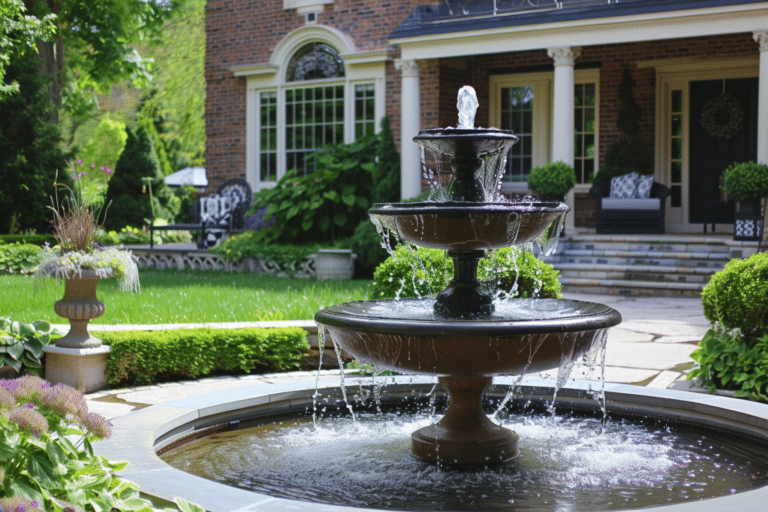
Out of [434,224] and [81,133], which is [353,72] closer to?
[434,224]

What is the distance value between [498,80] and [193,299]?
8772 millimetres

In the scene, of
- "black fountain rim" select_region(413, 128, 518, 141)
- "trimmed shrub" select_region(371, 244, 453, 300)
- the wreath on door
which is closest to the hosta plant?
"black fountain rim" select_region(413, 128, 518, 141)

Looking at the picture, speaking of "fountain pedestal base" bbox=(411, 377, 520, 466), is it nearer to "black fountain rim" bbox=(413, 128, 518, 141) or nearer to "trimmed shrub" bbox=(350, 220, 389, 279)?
"black fountain rim" bbox=(413, 128, 518, 141)

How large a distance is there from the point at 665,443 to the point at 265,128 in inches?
525

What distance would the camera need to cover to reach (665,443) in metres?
4.74

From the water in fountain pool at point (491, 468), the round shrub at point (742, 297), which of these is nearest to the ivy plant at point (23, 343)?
the water in fountain pool at point (491, 468)

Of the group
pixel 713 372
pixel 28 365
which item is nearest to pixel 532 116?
pixel 713 372

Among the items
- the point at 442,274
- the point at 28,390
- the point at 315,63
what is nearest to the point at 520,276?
the point at 442,274

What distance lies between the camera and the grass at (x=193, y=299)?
25.7 feet

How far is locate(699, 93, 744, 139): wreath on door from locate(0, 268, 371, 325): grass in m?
6.88

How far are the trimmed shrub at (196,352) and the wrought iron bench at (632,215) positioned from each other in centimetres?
809

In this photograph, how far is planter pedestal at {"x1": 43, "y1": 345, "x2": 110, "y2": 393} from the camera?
592 centimetres

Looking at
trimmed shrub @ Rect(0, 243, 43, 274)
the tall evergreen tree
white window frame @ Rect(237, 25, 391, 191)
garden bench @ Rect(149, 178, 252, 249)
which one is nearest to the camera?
trimmed shrub @ Rect(0, 243, 43, 274)

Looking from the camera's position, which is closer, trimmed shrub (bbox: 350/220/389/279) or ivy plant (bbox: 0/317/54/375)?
ivy plant (bbox: 0/317/54/375)
